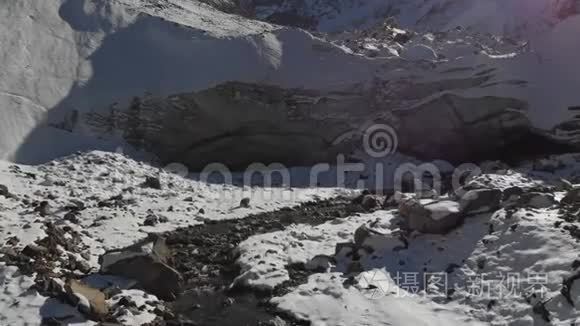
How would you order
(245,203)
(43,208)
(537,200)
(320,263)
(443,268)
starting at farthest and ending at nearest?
(245,203)
(43,208)
(537,200)
(320,263)
(443,268)

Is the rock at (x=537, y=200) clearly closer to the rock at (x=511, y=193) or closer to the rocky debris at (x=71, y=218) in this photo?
the rock at (x=511, y=193)

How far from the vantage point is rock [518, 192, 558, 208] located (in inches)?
496

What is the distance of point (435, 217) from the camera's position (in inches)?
492

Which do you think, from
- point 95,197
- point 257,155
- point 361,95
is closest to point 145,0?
point 257,155

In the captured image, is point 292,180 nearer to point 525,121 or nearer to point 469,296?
point 525,121

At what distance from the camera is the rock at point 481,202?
12.7 m

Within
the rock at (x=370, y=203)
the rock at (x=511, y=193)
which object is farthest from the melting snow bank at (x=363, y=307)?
the rock at (x=370, y=203)

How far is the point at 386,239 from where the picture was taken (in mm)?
12344

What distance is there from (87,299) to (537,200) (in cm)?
982

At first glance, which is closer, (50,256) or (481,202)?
(50,256)

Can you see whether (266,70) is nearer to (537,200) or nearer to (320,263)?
(320,263)

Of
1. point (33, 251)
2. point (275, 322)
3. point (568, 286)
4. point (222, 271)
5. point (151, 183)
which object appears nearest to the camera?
point (568, 286)

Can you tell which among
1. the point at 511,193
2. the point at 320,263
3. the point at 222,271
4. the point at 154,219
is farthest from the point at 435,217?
the point at 154,219

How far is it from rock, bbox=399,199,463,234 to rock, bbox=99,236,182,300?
551 centimetres
